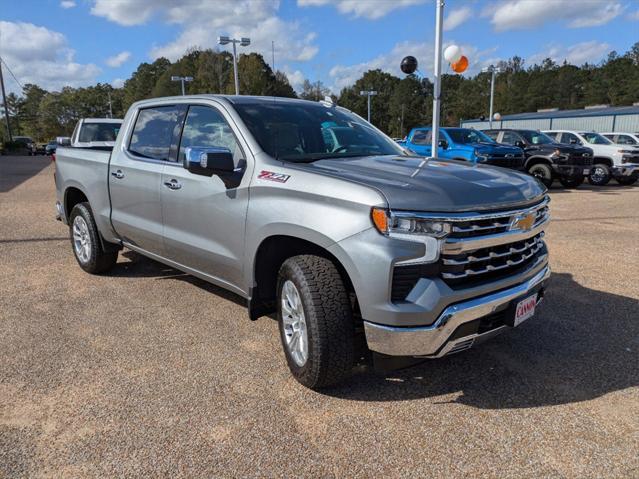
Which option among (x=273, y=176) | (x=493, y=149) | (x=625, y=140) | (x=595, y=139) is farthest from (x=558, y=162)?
(x=273, y=176)

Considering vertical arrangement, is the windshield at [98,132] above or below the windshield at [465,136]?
above

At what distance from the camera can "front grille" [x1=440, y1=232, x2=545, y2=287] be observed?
2.75 m

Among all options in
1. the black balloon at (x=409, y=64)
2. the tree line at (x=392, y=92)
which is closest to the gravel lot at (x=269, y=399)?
the black balloon at (x=409, y=64)

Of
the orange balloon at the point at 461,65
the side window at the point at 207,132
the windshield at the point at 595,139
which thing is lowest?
the windshield at the point at 595,139

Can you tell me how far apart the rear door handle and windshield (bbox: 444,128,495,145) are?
Answer: 1157cm

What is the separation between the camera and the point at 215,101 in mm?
3957

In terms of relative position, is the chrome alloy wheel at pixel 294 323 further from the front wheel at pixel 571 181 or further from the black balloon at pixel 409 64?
the front wheel at pixel 571 181

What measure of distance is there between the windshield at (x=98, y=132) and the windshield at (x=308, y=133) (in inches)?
365

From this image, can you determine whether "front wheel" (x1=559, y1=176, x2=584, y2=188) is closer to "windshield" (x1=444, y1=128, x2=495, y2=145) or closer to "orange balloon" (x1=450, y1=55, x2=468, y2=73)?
"windshield" (x1=444, y1=128, x2=495, y2=145)

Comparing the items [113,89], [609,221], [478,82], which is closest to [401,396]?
[609,221]

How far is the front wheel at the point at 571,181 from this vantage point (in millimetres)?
14990

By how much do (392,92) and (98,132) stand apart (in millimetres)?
103303

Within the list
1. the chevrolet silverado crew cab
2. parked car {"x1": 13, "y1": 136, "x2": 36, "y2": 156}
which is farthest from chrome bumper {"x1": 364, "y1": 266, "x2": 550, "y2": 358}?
parked car {"x1": 13, "y1": 136, "x2": 36, "y2": 156}

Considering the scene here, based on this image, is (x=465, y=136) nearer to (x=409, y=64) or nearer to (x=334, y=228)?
(x=409, y=64)
